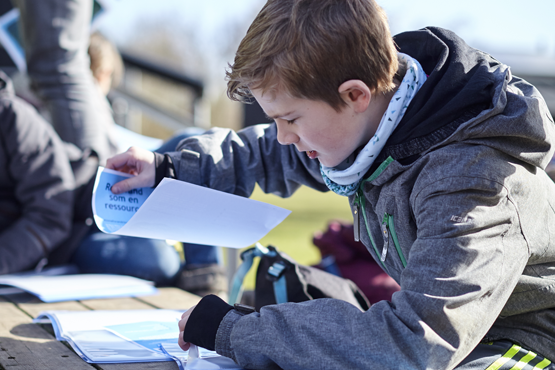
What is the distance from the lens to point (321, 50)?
3.37 ft

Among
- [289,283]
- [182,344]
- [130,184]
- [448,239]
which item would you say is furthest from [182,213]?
[448,239]

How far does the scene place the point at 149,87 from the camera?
17.3 meters

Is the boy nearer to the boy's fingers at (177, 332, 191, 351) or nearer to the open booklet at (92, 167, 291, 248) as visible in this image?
the boy's fingers at (177, 332, 191, 351)

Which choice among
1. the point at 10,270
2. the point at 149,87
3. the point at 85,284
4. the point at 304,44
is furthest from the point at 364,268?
the point at 149,87

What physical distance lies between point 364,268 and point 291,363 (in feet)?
5.20

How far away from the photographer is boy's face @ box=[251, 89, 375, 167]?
3.51 ft

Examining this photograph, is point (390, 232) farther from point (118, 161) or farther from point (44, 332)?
point (44, 332)

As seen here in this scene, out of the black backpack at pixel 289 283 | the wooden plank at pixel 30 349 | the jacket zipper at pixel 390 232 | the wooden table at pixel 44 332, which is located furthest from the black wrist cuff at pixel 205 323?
the black backpack at pixel 289 283

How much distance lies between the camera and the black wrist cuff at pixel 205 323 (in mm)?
979

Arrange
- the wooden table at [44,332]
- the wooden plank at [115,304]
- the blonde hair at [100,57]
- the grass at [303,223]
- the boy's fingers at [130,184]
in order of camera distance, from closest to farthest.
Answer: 1. the wooden table at [44,332]
2. the boy's fingers at [130,184]
3. the wooden plank at [115,304]
4. the blonde hair at [100,57]
5. the grass at [303,223]

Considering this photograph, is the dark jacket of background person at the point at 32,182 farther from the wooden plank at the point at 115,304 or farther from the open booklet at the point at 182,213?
the open booklet at the point at 182,213

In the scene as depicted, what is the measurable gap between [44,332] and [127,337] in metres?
0.22

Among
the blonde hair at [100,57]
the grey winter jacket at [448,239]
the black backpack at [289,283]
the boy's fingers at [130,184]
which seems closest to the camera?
the grey winter jacket at [448,239]

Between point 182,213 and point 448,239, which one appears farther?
point 182,213
